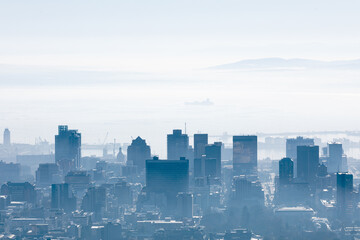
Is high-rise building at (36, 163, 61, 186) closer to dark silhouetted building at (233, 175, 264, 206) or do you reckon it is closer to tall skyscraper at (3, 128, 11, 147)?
dark silhouetted building at (233, 175, 264, 206)

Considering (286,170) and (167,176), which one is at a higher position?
(286,170)

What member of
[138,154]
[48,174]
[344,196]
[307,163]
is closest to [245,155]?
[138,154]

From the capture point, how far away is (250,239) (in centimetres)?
5409

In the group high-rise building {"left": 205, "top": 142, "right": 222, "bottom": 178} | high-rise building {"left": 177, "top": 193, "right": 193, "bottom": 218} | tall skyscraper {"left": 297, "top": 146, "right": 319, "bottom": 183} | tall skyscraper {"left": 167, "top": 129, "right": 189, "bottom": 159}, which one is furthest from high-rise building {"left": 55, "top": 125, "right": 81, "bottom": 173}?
high-rise building {"left": 177, "top": 193, "right": 193, "bottom": 218}

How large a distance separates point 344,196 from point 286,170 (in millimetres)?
11851

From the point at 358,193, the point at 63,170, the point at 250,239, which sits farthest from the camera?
the point at 63,170

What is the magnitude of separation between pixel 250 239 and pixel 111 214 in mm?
12845

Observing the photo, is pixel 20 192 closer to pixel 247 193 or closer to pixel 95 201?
pixel 95 201

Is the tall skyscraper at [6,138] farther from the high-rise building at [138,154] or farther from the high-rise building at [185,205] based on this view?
the high-rise building at [185,205]

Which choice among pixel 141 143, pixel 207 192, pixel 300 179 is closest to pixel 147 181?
pixel 207 192

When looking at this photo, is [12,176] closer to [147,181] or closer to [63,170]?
[63,170]

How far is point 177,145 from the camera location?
89.9 meters

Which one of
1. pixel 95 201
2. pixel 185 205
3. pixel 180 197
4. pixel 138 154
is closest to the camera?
pixel 185 205

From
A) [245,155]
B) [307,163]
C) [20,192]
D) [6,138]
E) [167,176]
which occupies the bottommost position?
[20,192]
